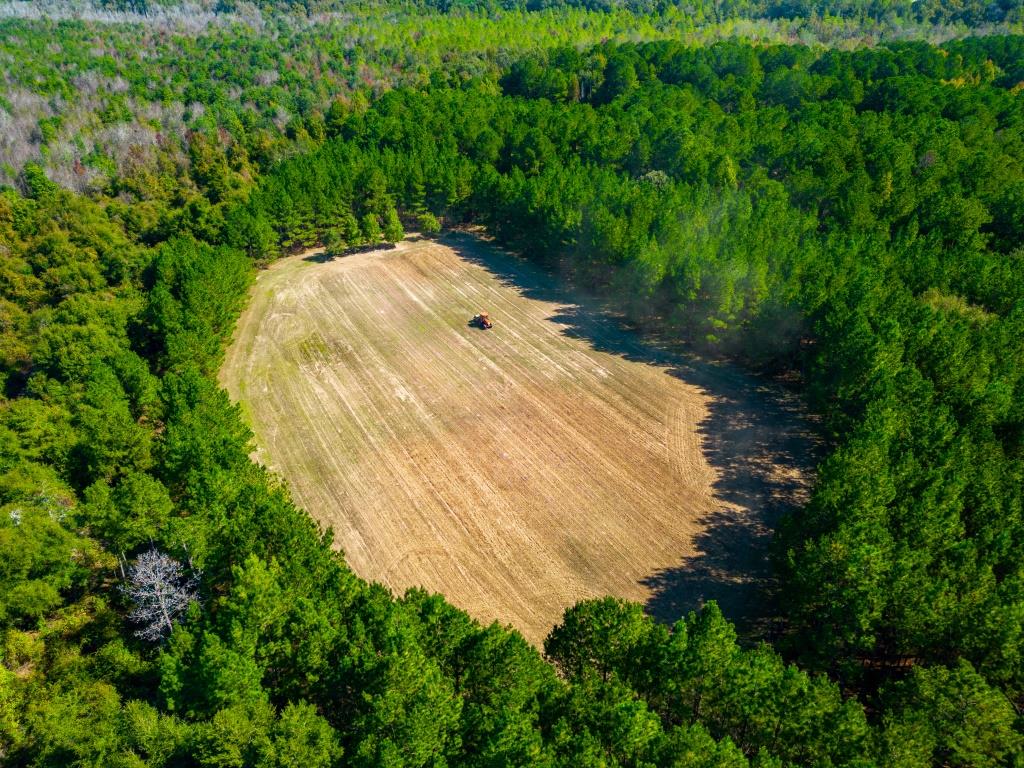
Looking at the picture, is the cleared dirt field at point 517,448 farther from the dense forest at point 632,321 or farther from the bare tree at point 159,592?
the bare tree at point 159,592

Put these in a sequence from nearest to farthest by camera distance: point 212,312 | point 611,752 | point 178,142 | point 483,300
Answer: point 611,752 < point 212,312 < point 483,300 < point 178,142

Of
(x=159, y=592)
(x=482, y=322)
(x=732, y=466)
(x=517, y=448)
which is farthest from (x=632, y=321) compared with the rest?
(x=159, y=592)

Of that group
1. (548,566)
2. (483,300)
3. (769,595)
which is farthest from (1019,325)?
(483,300)

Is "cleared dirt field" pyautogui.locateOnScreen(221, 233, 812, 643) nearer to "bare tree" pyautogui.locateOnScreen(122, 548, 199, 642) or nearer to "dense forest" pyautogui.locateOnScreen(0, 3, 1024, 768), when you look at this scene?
"dense forest" pyautogui.locateOnScreen(0, 3, 1024, 768)

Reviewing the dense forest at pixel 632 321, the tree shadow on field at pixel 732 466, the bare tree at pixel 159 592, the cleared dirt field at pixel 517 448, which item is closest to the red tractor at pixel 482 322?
the cleared dirt field at pixel 517 448

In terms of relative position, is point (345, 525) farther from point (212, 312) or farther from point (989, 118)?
point (989, 118)

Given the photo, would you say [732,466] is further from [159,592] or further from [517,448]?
[159,592]

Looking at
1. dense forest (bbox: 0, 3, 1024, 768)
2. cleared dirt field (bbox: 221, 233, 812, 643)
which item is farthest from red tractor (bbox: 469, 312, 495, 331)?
dense forest (bbox: 0, 3, 1024, 768)
